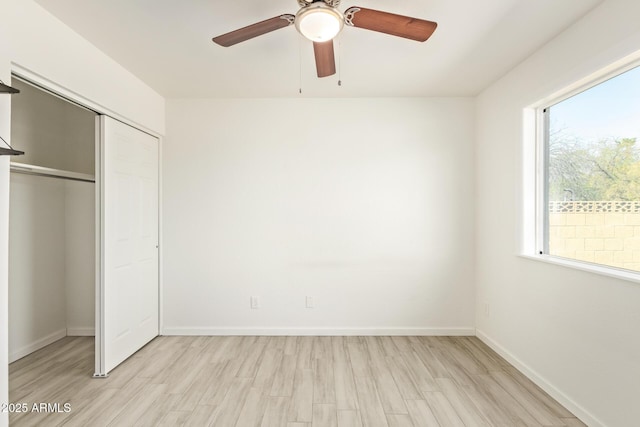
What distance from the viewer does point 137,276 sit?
3002 millimetres

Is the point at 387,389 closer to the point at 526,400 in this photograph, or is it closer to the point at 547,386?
the point at 526,400

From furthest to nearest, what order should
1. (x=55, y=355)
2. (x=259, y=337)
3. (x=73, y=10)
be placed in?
(x=259, y=337)
(x=55, y=355)
(x=73, y=10)

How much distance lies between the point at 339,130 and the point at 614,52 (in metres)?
2.19

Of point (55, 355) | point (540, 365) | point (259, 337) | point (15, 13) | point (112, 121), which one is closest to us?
point (15, 13)

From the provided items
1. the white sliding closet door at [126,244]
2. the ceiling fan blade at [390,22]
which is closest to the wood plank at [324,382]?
the white sliding closet door at [126,244]

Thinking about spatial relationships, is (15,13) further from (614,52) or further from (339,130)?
(614,52)

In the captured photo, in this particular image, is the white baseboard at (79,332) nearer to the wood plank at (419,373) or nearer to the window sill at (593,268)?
the wood plank at (419,373)

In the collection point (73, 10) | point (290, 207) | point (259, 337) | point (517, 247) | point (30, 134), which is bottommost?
point (259, 337)

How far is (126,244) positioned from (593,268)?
11.6ft

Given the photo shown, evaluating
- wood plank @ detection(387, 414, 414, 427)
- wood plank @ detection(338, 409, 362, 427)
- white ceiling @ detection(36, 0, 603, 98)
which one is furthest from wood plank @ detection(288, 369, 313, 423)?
white ceiling @ detection(36, 0, 603, 98)

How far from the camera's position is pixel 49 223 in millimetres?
3178

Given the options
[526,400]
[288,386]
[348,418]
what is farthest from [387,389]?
[526,400]

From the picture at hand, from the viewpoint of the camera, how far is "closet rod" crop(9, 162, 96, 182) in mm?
2514

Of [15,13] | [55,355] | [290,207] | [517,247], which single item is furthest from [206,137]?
[517,247]
